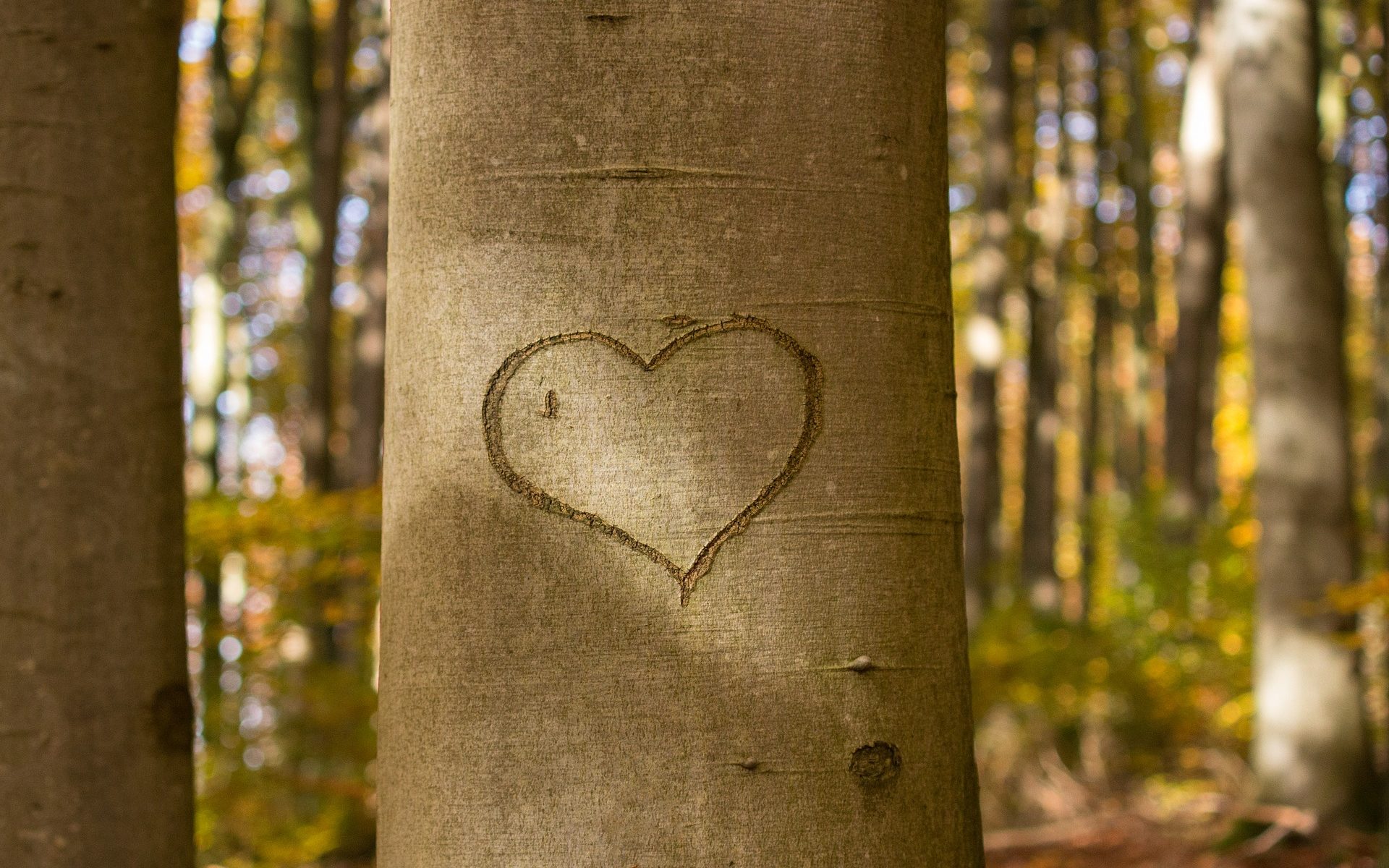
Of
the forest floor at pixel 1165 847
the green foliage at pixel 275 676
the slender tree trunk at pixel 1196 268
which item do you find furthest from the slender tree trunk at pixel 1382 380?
the green foliage at pixel 275 676

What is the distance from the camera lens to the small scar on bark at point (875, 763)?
3.56ft

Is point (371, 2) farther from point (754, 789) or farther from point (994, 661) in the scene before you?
point (754, 789)

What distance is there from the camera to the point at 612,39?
1097mm

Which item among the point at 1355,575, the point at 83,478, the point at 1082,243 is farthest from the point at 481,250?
the point at 1082,243

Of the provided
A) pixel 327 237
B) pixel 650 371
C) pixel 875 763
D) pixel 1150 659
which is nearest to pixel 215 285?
pixel 327 237

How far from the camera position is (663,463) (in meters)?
1.07

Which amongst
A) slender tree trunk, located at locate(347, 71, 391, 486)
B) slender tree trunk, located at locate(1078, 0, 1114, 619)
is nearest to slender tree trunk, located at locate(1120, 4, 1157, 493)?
slender tree trunk, located at locate(1078, 0, 1114, 619)

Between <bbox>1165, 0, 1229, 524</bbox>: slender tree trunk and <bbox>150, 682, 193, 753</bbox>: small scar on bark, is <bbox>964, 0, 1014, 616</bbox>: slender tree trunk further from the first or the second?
<bbox>150, 682, 193, 753</bbox>: small scar on bark

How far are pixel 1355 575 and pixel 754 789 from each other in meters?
5.37

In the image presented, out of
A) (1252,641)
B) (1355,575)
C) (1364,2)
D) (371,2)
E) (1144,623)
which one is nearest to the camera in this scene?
(1355,575)

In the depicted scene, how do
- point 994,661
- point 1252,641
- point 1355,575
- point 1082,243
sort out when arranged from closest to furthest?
1. point 1355,575
2. point 1252,641
3. point 994,661
4. point 1082,243

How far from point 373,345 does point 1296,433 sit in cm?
616

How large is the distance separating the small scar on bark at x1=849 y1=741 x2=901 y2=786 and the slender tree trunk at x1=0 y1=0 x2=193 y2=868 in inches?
56.4

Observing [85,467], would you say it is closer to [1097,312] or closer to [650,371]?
[650,371]
